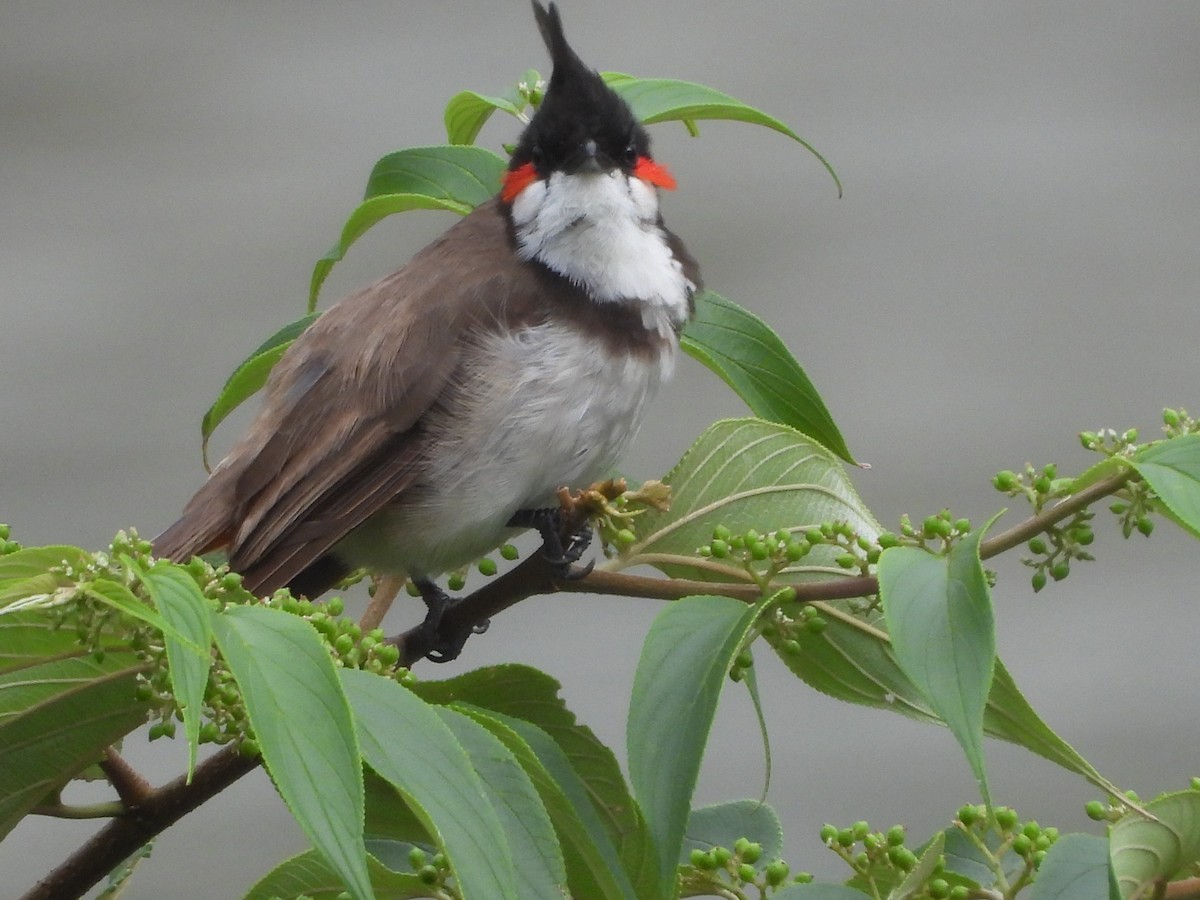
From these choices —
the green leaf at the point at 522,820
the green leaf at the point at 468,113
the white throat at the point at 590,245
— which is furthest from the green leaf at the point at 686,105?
the green leaf at the point at 522,820

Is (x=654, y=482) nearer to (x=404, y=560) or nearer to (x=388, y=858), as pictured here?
(x=388, y=858)

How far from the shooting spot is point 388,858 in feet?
2.88

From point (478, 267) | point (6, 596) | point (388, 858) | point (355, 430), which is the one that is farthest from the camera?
point (478, 267)

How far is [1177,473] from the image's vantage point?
0.70 meters

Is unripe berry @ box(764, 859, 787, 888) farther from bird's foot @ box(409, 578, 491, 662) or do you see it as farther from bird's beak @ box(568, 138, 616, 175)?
bird's beak @ box(568, 138, 616, 175)

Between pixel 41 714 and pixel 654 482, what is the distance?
0.36 meters

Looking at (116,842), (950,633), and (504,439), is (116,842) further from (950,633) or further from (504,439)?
(504,439)

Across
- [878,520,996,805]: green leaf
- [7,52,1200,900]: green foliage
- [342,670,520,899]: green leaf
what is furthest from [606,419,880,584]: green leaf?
[342,670,520,899]: green leaf

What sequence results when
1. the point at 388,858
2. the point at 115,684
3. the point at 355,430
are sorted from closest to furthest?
the point at 115,684
the point at 388,858
the point at 355,430

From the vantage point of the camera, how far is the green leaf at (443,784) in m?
0.61

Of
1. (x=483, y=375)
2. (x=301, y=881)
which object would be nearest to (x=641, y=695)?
(x=301, y=881)

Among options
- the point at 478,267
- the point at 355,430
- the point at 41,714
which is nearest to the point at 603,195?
the point at 478,267

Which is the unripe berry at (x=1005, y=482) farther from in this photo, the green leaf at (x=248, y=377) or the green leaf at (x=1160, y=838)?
the green leaf at (x=248, y=377)

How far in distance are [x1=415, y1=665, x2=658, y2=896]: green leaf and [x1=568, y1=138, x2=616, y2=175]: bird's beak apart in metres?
0.68
